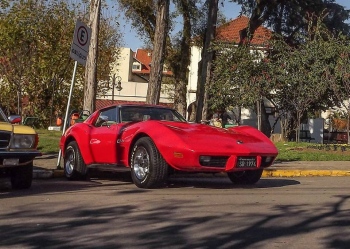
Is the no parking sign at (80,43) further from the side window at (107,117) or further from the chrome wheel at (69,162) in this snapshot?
the chrome wheel at (69,162)

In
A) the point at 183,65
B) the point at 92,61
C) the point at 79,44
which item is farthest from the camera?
the point at 183,65

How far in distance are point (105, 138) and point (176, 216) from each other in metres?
3.80

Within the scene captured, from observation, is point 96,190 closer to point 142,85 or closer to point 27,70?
point 27,70

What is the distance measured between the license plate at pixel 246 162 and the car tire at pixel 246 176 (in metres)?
0.82

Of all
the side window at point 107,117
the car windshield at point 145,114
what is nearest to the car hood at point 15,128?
the side window at point 107,117

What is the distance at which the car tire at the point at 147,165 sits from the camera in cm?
1026

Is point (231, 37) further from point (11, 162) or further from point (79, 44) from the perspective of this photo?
point (11, 162)

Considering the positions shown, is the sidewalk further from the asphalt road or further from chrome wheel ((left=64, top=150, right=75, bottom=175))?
the asphalt road

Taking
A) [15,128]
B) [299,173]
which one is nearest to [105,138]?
[15,128]

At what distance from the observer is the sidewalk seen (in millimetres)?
12898

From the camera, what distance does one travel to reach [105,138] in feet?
38.0

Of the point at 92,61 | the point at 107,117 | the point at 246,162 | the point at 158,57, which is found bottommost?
the point at 246,162

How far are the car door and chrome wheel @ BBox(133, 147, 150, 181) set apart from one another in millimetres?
691

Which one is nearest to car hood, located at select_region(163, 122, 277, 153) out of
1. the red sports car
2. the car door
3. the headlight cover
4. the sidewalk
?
the red sports car
